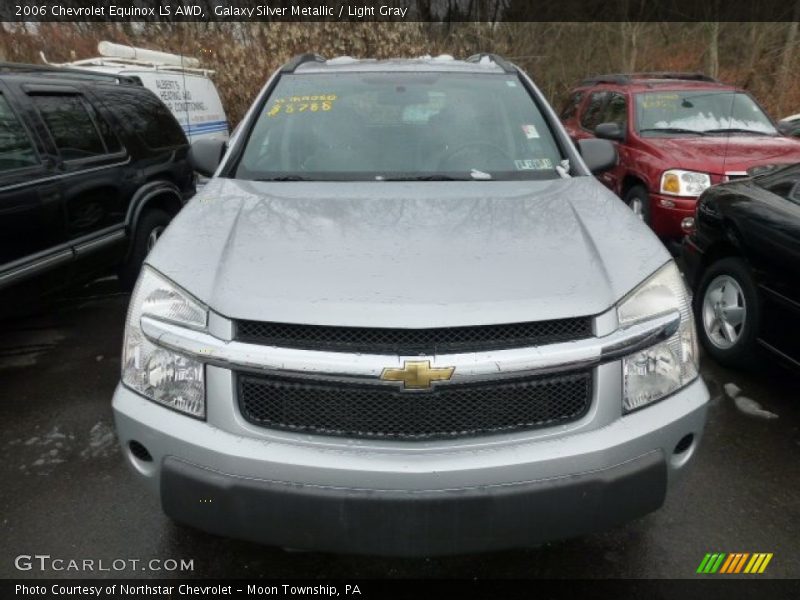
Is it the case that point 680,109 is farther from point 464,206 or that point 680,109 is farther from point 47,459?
point 47,459

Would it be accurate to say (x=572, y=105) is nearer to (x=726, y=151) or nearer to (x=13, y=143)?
(x=726, y=151)

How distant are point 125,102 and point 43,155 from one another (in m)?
1.43

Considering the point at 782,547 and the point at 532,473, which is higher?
the point at 532,473

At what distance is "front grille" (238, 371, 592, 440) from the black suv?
2635mm

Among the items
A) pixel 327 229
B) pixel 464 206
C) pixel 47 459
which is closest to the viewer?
pixel 327 229

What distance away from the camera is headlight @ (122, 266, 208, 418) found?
1.90 metres

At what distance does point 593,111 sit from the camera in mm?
8469

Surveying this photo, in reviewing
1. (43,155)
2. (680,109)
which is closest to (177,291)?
(43,155)

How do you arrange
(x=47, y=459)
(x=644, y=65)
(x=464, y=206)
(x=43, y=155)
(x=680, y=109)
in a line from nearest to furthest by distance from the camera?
(x=464, y=206)
(x=47, y=459)
(x=43, y=155)
(x=680, y=109)
(x=644, y=65)

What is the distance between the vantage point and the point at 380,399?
6.07 ft

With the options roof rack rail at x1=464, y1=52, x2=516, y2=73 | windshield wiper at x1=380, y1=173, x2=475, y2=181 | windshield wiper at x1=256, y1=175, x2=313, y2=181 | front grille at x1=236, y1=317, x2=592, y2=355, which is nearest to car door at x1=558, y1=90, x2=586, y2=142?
roof rack rail at x1=464, y1=52, x2=516, y2=73

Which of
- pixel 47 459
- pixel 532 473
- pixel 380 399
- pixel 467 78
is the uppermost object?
pixel 467 78

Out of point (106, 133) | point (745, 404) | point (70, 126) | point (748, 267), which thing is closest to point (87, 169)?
point (70, 126)

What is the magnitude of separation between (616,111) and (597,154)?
480cm
